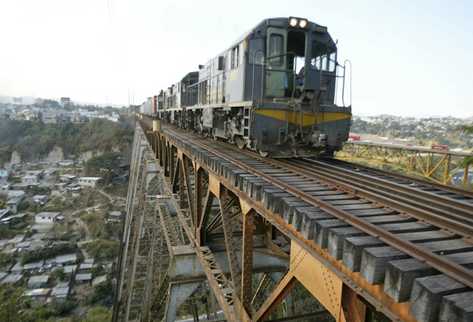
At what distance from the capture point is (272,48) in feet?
25.4

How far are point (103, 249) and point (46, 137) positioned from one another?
69292 millimetres

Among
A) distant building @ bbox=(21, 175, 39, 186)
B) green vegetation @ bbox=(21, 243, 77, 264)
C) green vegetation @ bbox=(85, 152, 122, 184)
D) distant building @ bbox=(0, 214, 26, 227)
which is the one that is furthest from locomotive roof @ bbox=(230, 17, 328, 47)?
distant building @ bbox=(21, 175, 39, 186)

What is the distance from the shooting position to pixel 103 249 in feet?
123

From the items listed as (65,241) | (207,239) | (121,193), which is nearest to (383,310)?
(207,239)

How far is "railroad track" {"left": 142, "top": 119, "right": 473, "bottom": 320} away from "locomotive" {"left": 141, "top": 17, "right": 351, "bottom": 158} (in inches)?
93.6

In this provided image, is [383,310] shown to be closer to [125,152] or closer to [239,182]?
[239,182]

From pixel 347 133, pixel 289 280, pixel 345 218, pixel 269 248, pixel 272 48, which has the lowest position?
pixel 269 248

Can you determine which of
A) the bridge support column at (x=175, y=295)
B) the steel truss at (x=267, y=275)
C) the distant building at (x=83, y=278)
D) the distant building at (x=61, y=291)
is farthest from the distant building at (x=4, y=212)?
the bridge support column at (x=175, y=295)

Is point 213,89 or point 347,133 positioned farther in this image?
point 213,89

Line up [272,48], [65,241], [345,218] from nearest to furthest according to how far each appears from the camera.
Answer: [345,218]
[272,48]
[65,241]

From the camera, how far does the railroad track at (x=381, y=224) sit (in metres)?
1.93

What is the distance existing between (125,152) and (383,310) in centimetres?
7164

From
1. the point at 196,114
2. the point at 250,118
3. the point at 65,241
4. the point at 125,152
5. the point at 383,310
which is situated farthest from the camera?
the point at 125,152

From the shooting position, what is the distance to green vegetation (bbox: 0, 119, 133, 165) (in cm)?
8719
